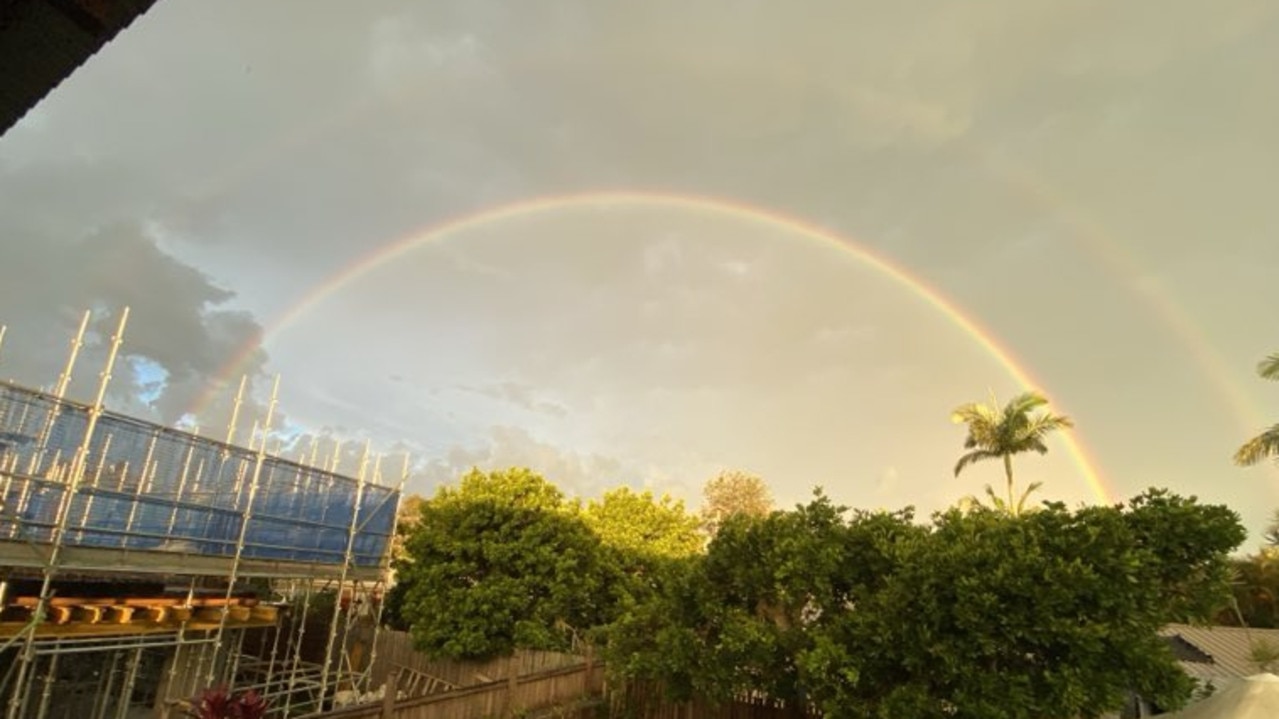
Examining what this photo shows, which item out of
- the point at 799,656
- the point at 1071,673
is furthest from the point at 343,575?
the point at 1071,673

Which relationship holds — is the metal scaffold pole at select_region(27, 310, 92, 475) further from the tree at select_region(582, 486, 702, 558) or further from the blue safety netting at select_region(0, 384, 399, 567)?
the tree at select_region(582, 486, 702, 558)

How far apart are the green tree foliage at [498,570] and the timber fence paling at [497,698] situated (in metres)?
5.49

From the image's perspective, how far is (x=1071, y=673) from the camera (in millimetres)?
8547

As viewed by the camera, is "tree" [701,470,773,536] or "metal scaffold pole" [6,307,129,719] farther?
"tree" [701,470,773,536]

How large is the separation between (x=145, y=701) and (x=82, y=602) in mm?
4689

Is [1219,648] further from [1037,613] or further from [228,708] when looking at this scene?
[228,708]

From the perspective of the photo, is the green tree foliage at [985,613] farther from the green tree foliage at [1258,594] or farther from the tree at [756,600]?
the green tree foliage at [1258,594]

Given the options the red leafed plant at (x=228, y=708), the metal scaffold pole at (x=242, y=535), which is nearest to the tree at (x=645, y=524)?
the metal scaffold pole at (x=242, y=535)

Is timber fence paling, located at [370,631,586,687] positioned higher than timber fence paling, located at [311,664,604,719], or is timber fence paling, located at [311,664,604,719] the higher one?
timber fence paling, located at [311,664,604,719]

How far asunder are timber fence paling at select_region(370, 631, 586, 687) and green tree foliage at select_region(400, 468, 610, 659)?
396mm

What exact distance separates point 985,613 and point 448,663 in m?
16.3

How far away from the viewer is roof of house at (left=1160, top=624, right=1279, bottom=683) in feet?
67.4

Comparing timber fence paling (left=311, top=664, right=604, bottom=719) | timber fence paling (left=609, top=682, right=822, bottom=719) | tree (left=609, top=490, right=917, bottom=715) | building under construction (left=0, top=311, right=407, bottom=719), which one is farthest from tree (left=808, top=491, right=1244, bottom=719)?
building under construction (left=0, top=311, right=407, bottom=719)

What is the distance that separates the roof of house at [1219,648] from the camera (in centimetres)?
2053
